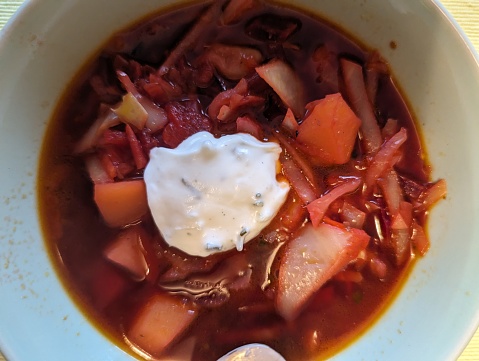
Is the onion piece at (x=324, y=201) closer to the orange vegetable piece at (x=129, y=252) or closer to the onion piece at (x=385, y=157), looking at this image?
the onion piece at (x=385, y=157)

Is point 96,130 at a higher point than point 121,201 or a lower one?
higher

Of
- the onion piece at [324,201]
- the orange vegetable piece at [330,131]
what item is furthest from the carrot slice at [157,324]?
the orange vegetable piece at [330,131]

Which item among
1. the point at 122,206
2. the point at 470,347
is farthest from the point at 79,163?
the point at 470,347

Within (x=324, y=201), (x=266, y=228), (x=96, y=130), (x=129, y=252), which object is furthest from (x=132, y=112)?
(x=324, y=201)

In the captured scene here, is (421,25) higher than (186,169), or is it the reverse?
(421,25)

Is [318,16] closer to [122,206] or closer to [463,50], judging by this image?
[463,50]

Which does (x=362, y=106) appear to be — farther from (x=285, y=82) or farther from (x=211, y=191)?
(x=211, y=191)
